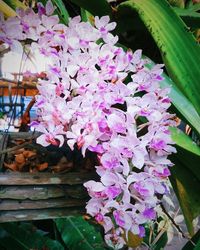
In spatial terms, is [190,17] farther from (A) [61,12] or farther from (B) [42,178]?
(B) [42,178]

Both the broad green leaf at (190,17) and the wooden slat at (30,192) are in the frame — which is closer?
the wooden slat at (30,192)

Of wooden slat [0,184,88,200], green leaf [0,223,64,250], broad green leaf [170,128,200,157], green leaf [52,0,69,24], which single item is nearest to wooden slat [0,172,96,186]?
wooden slat [0,184,88,200]

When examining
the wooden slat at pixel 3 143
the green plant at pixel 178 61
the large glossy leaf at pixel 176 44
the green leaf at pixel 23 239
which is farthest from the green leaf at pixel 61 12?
the green leaf at pixel 23 239

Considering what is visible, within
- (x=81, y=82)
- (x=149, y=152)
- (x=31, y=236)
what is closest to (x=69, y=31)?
(x=81, y=82)

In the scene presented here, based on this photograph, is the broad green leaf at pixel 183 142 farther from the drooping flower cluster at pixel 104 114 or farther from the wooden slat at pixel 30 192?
the wooden slat at pixel 30 192

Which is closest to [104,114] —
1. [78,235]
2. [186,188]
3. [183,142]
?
[183,142]

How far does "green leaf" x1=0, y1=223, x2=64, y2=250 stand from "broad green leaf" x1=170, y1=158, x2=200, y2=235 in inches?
16.6

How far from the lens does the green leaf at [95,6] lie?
55cm

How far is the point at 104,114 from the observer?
1.42 feet

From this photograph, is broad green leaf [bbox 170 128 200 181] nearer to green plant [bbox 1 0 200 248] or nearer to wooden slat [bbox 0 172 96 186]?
green plant [bbox 1 0 200 248]

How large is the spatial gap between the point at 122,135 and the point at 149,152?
0.05 meters

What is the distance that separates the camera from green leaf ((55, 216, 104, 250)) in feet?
3.03

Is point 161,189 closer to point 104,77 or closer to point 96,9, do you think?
point 104,77

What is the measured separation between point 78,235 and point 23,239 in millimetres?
144
